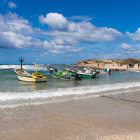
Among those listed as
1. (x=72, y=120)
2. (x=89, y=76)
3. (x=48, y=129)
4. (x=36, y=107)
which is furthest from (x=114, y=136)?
(x=89, y=76)

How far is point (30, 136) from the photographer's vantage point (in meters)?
5.54

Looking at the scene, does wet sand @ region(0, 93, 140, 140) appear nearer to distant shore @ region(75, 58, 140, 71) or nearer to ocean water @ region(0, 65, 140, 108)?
ocean water @ region(0, 65, 140, 108)

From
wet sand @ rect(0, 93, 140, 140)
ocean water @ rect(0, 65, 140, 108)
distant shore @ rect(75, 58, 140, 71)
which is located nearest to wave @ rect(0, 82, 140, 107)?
ocean water @ rect(0, 65, 140, 108)

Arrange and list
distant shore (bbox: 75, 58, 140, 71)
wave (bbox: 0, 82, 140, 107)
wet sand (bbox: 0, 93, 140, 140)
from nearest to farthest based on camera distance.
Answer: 1. wet sand (bbox: 0, 93, 140, 140)
2. wave (bbox: 0, 82, 140, 107)
3. distant shore (bbox: 75, 58, 140, 71)

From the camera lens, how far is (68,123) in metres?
6.73

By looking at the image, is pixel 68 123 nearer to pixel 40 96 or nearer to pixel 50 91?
pixel 40 96

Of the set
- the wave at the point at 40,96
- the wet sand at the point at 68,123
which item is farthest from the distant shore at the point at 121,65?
the wet sand at the point at 68,123

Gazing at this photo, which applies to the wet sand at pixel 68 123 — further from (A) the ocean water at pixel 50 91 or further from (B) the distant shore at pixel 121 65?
(B) the distant shore at pixel 121 65

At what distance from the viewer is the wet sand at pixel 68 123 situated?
5527 millimetres

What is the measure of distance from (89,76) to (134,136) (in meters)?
31.0

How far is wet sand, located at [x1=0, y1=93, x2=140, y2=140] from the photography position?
5.53 m

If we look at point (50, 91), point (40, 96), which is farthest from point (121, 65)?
point (40, 96)

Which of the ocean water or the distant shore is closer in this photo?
the ocean water

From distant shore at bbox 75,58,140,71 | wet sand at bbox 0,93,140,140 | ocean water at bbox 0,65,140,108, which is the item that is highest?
distant shore at bbox 75,58,140,71
